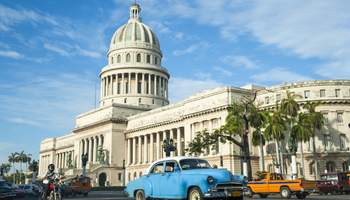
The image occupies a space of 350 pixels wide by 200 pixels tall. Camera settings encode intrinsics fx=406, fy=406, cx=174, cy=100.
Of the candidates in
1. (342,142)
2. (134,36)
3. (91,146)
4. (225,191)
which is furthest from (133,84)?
(225,191)

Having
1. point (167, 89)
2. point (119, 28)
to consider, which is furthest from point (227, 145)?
point (119, 28)

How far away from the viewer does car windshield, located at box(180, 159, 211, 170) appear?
661 inches

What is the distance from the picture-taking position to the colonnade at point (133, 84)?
11049 centimetres

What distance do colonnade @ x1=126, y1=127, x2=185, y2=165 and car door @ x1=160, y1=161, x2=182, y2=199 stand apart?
211 feet

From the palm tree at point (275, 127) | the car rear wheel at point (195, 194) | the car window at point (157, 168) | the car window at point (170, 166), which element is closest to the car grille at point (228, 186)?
the car rear wheel at point (195, 194)

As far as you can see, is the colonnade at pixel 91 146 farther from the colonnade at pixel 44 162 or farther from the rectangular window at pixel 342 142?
the rectangular window at pixel 342 142

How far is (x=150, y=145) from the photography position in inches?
3625

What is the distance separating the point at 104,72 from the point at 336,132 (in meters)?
68.7

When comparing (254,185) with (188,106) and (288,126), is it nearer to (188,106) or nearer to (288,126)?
(288,126)

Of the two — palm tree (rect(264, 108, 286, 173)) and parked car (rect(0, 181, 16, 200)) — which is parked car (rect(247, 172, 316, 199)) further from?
palm tree (rect(264, 108, 286, 173))

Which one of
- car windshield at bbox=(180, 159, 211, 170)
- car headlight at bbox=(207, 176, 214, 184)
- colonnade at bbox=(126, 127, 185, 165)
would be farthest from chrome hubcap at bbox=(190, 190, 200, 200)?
colonnade at bbox=(126, 127, 185, 165)

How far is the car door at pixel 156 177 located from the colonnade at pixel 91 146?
82281 millimetres

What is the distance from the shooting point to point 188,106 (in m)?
80.2

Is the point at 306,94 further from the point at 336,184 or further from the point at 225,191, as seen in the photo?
the point at 225,191
